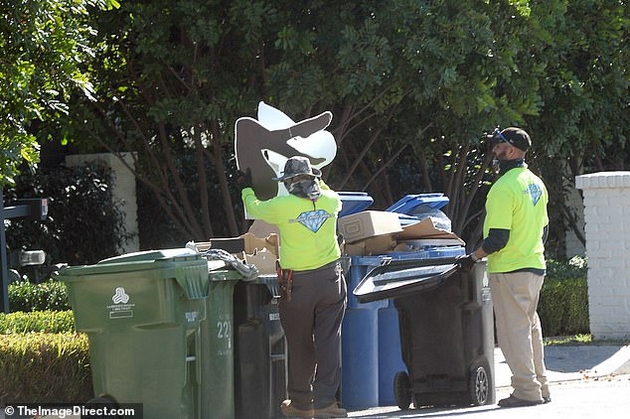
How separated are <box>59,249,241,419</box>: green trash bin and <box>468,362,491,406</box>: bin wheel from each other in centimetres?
182

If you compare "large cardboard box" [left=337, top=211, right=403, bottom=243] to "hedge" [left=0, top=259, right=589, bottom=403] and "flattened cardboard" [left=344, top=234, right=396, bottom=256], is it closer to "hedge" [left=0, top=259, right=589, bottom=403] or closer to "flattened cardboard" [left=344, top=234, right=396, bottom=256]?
"flattened cardboard" [left=344, top=234, right=396, bottom=256]

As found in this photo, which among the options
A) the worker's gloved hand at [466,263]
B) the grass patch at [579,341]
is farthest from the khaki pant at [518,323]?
the grass patch at [579,341]

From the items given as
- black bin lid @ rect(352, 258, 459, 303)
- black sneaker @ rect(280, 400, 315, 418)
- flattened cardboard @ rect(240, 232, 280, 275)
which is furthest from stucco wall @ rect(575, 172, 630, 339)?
black sneaker @ rect(280, 400, 315, 418)

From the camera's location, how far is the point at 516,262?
8.36 metres

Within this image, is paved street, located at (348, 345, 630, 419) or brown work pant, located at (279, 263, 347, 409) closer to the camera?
brown work pant, located at (279, 263, 347, 409)

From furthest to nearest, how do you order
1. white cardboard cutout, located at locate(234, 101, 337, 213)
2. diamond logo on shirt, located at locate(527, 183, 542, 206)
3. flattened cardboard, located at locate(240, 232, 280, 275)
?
white cardboard cutout, located at locate(234, 101, 337, 213)
flattened cardboard, located at locate(240, 232, 280, 275)
diamond logo on shirt, located at locate(527, 183, 542, 206)

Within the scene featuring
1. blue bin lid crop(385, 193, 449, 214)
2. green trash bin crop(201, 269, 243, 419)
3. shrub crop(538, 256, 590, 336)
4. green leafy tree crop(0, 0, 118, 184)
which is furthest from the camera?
shrub crop(538, 256, 590, 336)

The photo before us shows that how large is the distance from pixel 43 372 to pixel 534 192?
3644 millimetres

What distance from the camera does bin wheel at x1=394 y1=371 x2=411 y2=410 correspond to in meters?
8.77

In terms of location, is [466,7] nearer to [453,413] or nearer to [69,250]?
[453,413]

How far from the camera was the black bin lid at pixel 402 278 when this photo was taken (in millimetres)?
8367

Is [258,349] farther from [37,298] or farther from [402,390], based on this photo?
[37,298]

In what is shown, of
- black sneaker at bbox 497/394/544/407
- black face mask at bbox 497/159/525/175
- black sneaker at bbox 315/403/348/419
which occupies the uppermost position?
black face mask at bbox 497/159/525/175

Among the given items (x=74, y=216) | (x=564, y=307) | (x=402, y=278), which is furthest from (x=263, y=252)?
(x=74, y=216)
